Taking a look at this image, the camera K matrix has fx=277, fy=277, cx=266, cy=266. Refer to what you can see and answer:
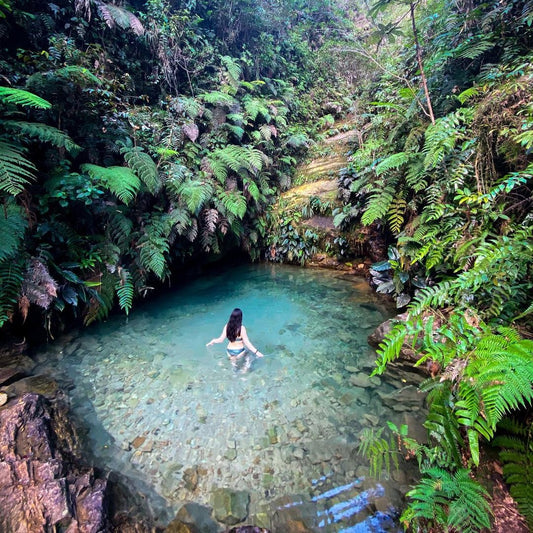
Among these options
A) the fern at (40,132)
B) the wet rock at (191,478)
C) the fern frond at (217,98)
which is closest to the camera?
the wet rock at (191,478)

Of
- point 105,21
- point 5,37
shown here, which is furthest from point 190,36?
point 5,37

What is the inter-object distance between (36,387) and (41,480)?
142cm

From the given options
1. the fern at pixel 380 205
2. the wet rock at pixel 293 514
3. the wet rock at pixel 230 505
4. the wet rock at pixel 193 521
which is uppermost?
the fern at pixel 380 205

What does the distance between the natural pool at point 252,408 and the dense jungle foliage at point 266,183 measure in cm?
39

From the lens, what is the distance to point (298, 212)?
7316 millimetres

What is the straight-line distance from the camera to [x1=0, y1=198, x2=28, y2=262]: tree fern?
111 inches

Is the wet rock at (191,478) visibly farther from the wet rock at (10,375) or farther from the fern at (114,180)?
the fern at (114,180)

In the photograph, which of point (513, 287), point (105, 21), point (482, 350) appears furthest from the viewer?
point (105, 21)

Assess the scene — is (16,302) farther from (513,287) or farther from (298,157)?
(298,157)

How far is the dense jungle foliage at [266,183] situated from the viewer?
1849 millimetres

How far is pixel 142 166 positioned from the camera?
4574mm

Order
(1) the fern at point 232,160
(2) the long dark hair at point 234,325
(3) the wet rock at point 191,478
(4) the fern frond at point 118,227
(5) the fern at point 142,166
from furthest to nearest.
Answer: (1) the fern at point 232,160
(5) the fern at point 142,166
(4) the fern frond at point 118,227
(2) the long dark hair at point 234,325
(3) the wet rock at point 191,478

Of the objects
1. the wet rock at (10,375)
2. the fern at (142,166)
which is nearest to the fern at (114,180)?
the fern at (142,166)

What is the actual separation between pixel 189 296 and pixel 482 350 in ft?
16.7
